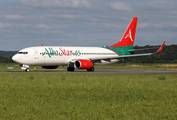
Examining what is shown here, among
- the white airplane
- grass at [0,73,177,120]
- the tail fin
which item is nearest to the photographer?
grass at [0,73,177,120]

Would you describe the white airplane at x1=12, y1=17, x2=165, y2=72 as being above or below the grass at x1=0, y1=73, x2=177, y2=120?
above

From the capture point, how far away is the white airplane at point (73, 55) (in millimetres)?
40528

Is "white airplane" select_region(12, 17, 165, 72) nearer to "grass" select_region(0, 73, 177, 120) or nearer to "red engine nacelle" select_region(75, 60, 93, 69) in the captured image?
"red engine nacelle" select_region(75, 60, 93, 69)

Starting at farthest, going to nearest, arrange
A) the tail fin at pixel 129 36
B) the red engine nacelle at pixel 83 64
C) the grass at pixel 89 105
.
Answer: the tail fin at pixel 129 36
the red engine nacelle at pixel 83 64
the grass at pixel 89 105

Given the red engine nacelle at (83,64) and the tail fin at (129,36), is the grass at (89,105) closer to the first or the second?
the red engine nacelle at (83,64)

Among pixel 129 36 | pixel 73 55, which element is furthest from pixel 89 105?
pixel 129 36

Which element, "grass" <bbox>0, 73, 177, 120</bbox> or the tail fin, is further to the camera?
the tail fin

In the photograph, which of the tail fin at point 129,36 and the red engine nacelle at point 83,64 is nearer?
the red engine nacelle at point 83,64

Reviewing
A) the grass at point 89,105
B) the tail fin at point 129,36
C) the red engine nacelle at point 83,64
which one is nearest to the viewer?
the grass at point 89,105

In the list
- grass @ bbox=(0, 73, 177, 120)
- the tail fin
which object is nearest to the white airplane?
the tail fin

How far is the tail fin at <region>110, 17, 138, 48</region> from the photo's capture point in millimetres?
51906

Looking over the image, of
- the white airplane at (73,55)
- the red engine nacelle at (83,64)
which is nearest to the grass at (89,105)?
the white airplane at (73,55)

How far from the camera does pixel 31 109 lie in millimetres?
11273

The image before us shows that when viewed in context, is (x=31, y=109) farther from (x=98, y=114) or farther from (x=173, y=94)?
(x=173, y=94)
